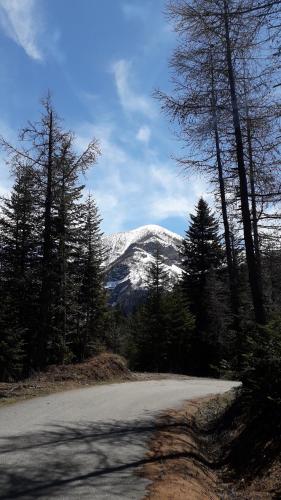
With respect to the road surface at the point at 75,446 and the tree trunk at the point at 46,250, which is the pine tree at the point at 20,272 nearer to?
the tree trunk at the point at 46,250

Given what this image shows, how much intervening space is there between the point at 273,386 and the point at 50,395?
776cm

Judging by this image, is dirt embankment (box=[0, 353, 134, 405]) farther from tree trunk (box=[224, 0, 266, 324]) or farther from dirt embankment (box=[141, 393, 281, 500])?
tree trunk (box=[224, 0, 266, 324])

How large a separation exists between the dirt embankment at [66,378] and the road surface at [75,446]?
1.19 m

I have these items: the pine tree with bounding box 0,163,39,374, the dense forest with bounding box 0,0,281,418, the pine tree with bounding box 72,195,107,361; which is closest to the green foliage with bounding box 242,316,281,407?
the dense forest with bounding box 0,0,281,418

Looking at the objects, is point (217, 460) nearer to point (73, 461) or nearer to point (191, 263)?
point (73, 461)

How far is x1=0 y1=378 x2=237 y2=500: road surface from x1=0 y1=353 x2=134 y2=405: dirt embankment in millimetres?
1193

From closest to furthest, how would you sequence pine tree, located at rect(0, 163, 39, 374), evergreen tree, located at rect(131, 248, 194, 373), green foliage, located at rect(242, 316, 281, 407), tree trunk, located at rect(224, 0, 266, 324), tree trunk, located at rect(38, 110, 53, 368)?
1. green foliage, located at rect(242, 316, 281, 407)
2. tree trunk, located at rect(224, 0, 266, 324)
3. tree trunk, located at rect(38, 110, 53, 368)
4. pine tree, located at rect(0, 163, 39, 374)
5. evergreen tree, located at rect(131, 248, 194, 373)

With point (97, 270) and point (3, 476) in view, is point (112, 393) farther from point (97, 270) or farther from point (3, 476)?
point (97, 270)

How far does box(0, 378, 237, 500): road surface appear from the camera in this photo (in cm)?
573

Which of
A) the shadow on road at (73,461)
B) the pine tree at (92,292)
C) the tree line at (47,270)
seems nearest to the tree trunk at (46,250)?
the tree line at (47,270)

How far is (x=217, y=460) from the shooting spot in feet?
28.5

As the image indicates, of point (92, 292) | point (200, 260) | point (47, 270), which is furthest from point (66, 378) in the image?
point (200, 260)

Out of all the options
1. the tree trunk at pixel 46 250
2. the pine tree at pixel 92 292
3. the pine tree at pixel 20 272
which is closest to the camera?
the tree trunk at pixel 46 250

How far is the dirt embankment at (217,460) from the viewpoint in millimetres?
6266
